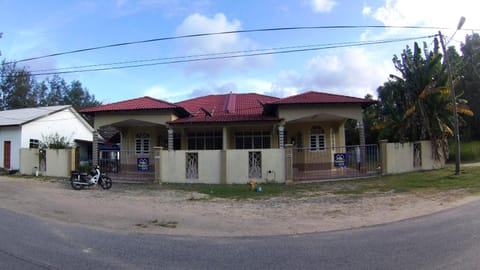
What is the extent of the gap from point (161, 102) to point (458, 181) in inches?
615

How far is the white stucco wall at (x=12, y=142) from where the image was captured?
2380 cm

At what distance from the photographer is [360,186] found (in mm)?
14680

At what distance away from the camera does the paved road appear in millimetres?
4926

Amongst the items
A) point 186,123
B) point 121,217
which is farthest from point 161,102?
point 121,217

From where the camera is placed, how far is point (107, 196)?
515 inches

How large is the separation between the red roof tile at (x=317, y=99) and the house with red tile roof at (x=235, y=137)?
5 cm

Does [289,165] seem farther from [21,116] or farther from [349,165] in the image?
[21,116]

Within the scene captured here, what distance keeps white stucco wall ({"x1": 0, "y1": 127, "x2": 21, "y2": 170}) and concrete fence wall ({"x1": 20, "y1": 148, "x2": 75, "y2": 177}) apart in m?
3.24

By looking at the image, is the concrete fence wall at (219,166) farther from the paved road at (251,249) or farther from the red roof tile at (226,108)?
the paved road at (251,249)

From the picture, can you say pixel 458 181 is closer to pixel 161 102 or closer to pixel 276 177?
pixel 276 177

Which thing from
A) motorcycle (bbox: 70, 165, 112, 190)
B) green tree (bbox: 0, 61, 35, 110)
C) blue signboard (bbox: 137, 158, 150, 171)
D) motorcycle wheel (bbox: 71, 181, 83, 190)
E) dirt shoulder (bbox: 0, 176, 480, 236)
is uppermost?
green tree (bbox: 0, 61, 35, 110)

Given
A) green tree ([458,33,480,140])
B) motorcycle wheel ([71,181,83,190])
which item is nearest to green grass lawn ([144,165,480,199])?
motorcycle wheel ([71,181,83,190])

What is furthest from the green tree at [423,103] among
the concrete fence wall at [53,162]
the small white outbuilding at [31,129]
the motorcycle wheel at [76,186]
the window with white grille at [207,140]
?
the small white outbuilding at [31,129]

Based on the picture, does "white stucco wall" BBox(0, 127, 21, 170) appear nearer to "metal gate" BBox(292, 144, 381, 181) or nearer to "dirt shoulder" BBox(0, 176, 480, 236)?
"dirt shoulder" BBox(0, 176, 480, 236)
